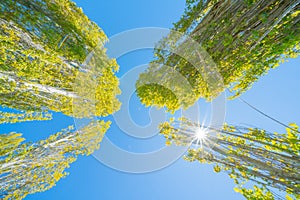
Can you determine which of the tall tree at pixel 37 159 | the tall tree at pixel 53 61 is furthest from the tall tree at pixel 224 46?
the tall tree at pixel 37 159

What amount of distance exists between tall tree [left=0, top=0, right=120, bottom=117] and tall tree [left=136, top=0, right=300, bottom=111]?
112 inches

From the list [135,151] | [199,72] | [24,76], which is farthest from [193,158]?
[24,76]

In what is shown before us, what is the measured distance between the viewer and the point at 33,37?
4188mm

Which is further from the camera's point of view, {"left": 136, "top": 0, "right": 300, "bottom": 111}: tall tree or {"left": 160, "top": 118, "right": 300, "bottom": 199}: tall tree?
{"left": 136, "top": 0, "right": 300, "bottom": 111}: tall tree

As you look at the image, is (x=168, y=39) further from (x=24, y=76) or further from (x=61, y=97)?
(x=61, y=97)

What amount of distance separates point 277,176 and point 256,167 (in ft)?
0.87

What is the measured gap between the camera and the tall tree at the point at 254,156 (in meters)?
1.64

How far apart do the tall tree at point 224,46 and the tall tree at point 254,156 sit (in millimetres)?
1293

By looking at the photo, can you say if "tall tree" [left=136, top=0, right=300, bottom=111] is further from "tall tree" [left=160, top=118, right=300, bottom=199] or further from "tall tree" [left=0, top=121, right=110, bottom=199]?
"tall tree" [left=0, top=121, right=110, bottom=199]

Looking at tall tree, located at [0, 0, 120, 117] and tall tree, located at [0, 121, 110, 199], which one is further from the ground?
tall tree, located at [0, 0, 120, 117]

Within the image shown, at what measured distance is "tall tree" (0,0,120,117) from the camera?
3703mm

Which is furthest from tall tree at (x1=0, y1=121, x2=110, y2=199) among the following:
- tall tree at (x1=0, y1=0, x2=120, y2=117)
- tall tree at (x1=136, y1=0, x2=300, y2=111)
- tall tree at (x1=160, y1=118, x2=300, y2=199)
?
tall tree at (x1=160, y1=118, x2=300, y2=199)

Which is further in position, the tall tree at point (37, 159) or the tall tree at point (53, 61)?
the tall tree at point (37, 159)

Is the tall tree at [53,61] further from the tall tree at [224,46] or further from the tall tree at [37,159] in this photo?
Answer: the tall tree at [224,46]
